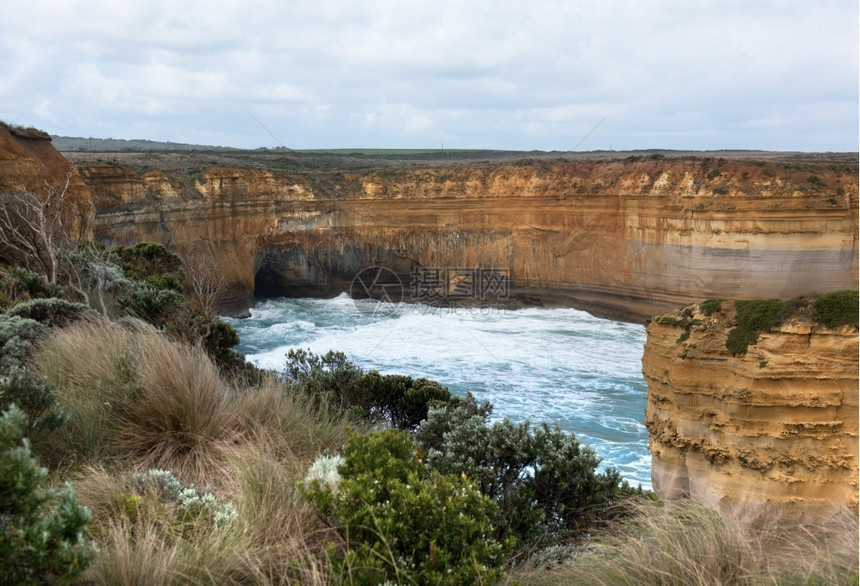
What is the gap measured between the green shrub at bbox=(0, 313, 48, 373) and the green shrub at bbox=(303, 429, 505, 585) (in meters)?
3.27

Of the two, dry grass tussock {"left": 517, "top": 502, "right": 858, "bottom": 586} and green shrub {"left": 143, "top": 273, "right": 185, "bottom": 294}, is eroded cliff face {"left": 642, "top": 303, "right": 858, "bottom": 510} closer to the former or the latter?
dry grass tussock {"left": 517, "top": 502, "right": 858, "bottom": 586}

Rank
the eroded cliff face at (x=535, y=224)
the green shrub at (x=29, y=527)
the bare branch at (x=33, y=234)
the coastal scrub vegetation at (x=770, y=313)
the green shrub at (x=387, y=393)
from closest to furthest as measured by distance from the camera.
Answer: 1. the green shrub at (x=29, y=527)
2. the coastal scrub vegetation at (x=770, y=313)
3. the green shrub at (x=387, y=393)
4. the bare branch at (x=33, y=234)
5. the eroded cliff face at (x=535, y=224)

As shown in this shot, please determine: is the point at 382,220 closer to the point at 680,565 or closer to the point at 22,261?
the point at 22,261

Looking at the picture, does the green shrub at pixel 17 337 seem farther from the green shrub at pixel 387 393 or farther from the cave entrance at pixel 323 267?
the cave entrance at pixel 323 267

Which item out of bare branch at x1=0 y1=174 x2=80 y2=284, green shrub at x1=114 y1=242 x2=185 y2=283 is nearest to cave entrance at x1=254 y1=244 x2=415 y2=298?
green shrub at x1=114 y1=242 x2=185 y2=283

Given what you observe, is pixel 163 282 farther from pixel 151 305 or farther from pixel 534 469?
pixel 534 469

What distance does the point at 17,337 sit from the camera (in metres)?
5.93

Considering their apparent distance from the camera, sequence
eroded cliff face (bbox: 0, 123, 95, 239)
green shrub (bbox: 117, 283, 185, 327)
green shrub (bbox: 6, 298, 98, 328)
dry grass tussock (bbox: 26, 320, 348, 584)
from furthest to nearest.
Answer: eroded cliff face (bbox: 0, 123, 95, 239)
green shrub (bbox: 117, 283, 185, 327)
green shrub (bbox: 6, 298, 98, 328)
dry grass tussock (bbox: 26, 320, 348, 584)

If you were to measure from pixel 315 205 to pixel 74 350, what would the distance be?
29.5 m

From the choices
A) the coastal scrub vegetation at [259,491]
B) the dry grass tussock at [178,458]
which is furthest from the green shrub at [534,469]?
the dry grass tussock at [178,458]

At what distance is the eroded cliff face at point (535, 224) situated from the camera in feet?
86.2

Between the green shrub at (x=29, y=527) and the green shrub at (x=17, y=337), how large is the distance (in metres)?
3.21

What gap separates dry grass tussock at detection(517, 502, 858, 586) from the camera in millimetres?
3072

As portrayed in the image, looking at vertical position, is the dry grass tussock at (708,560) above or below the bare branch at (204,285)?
above
